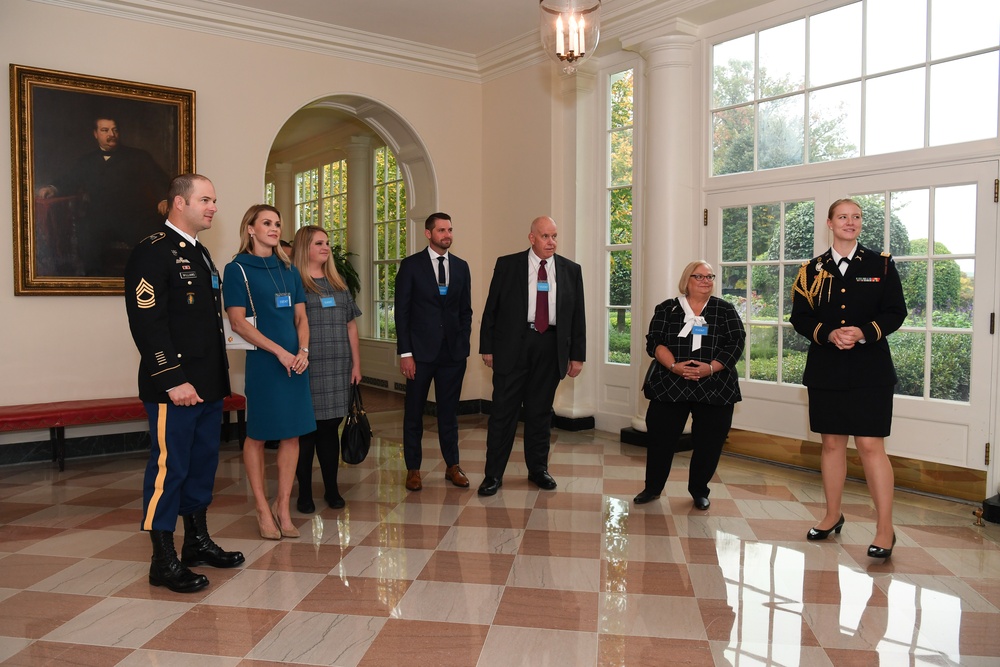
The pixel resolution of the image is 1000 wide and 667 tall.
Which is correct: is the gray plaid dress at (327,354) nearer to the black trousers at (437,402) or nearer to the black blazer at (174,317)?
the black trousers at (437,402)

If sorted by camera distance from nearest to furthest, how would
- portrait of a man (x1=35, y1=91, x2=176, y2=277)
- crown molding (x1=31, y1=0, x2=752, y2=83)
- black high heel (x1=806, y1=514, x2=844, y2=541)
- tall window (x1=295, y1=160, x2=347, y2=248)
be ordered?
black high heel (x1=806, y1=514, x2=844, y2=541), portrait of a man (x1=35, y1=91, x2=176, y2=277), crown molding (x1=31, y1=0, x2=752, y2=83), tall window (x1=295, y1=160, x2=347, y2=248)

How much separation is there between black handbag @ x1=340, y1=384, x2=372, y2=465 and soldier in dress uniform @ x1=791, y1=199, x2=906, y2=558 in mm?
2432

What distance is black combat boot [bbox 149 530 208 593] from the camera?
3.20 metres

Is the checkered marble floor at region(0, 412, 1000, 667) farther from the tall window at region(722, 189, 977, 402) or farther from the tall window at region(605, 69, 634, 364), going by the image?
the tall window at region(605, 69, 634, 364)

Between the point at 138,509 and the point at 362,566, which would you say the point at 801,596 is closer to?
the point at 362,566

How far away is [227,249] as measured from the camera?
6.50 m

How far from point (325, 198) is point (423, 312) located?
23.1ft

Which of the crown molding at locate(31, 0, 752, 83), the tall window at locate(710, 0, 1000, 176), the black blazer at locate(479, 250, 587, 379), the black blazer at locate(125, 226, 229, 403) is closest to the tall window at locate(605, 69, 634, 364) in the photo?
the crown molding at locate(31, 0, 752, 83)

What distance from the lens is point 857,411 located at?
142 inches

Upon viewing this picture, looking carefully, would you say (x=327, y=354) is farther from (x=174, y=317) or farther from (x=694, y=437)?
(x=694, y=437)

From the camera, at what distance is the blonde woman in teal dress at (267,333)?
3.64 meters

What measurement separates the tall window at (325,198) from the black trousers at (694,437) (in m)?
7.08

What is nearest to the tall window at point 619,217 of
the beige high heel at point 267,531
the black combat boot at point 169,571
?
the beige high heel at point 267,531

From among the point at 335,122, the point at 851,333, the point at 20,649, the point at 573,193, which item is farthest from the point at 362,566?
the point at 335,122
